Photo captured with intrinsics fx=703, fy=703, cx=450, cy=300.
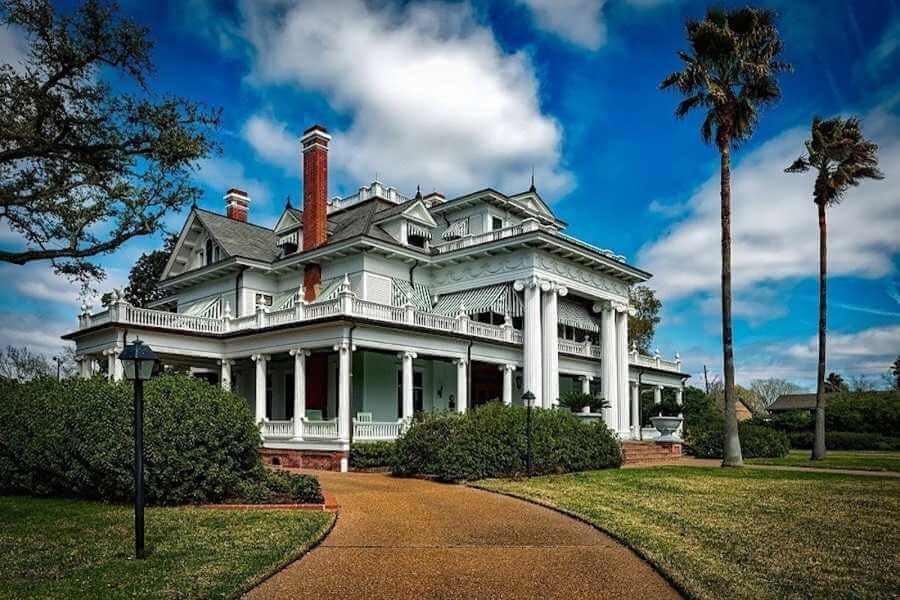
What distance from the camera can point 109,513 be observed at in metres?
11.9

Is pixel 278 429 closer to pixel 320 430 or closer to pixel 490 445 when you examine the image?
pixel 320 430

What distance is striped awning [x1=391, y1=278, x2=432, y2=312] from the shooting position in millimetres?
29688

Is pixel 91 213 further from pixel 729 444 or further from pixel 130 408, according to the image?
pixel 729 444

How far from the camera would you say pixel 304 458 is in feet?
77.2

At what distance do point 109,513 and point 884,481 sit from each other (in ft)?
62.6

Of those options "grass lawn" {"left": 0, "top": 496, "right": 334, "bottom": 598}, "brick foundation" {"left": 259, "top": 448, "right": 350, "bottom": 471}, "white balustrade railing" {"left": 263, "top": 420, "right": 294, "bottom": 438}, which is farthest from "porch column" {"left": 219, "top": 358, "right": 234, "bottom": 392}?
"grass lawn" {"left": 0, "top": 496, "right": 334, "bottom": 598}

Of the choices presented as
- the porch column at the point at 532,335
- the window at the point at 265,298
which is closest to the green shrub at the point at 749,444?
the porch column at the point at 532,335

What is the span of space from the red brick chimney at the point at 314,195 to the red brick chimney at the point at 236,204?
374 inches

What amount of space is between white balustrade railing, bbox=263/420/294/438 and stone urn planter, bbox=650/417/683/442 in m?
15.9

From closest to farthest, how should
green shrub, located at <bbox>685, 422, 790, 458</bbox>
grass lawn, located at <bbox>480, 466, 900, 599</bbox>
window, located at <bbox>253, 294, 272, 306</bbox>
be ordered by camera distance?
1. grass lawn, located at <bbox>480, 466, 900, 599</bbox>
2. green shrub, located at <bbox>685, 422, 790, 458</bbox>
3. window, located at <bbox>253, 294, 272, 306</bbox>

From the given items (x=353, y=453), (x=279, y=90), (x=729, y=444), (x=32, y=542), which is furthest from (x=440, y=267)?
(x=32, y=542)

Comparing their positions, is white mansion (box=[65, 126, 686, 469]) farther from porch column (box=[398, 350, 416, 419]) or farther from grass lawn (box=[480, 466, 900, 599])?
grass lawn (box=[480, 466, 900, 599])

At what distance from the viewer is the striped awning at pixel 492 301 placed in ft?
96.7

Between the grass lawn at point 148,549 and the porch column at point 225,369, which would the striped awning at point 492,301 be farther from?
the grass lawn at point 148,549
